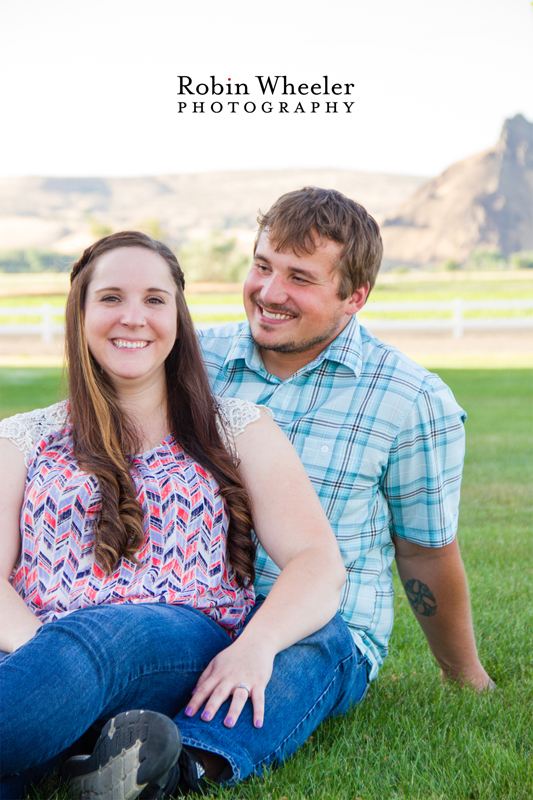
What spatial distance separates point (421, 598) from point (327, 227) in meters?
1.23

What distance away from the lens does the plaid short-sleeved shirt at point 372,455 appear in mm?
2324

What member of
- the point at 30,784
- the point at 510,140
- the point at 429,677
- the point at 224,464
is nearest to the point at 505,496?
the point at 429,677

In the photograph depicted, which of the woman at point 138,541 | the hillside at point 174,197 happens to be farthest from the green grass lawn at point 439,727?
the hillside at point 174,197

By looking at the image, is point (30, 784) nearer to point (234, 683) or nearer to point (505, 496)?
point (234, 683)

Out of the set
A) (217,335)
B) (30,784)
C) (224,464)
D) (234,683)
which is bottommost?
(30,784)

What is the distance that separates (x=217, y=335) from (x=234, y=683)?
1379mm

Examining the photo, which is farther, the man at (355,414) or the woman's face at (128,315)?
the man at (355,414)

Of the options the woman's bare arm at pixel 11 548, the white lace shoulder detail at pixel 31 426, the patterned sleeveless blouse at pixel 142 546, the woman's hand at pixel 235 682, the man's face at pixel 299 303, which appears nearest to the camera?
the woman's hand at pixel 235 682

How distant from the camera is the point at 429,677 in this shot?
2596mm

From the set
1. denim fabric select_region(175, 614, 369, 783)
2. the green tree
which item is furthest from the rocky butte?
denim fabric select_region(175, 614, 369, 783)

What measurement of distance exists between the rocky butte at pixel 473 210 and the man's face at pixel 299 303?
2127 inches

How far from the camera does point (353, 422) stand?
235 cm

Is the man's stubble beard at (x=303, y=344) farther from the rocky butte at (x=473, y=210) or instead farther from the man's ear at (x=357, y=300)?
the rocky butte at (x=473, y=210)

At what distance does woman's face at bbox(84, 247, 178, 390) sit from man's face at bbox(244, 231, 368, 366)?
48 centimetres
